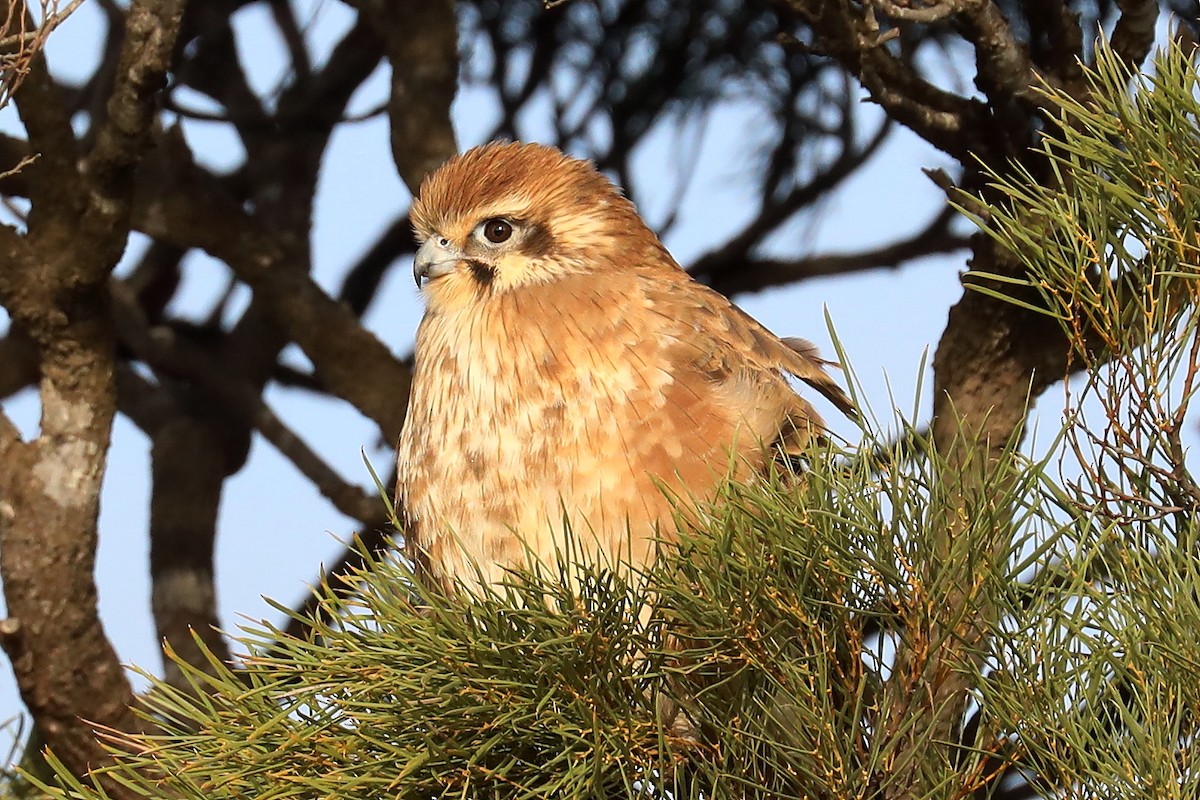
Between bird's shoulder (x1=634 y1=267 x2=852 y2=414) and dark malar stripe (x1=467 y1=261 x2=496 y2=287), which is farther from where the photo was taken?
dark malar stripe (x1=467 y1=261 x2=496 y2=287)

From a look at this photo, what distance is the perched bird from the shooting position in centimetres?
260

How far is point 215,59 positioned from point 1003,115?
2.98 meters

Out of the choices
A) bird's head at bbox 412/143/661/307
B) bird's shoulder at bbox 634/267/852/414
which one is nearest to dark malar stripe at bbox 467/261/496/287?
bird's head at bbox 412/143/661/307

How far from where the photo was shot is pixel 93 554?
3436mm

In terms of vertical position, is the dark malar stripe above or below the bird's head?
below

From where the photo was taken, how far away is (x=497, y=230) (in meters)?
3.17

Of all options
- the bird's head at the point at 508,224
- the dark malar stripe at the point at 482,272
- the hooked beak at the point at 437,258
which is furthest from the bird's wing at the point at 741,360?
the hooked beak at the point at 437,258

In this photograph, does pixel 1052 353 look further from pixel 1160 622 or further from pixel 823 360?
pixel 1160 622

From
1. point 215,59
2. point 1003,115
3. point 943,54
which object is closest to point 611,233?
point 1003,115

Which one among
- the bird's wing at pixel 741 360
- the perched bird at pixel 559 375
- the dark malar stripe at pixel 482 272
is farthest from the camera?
the dark malar stripe at pixel 482 272

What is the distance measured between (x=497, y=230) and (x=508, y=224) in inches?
1.0

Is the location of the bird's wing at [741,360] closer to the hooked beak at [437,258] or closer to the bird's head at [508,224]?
the bird's head at [508,224]

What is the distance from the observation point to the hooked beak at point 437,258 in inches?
124

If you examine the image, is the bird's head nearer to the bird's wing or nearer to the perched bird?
the perched bird
